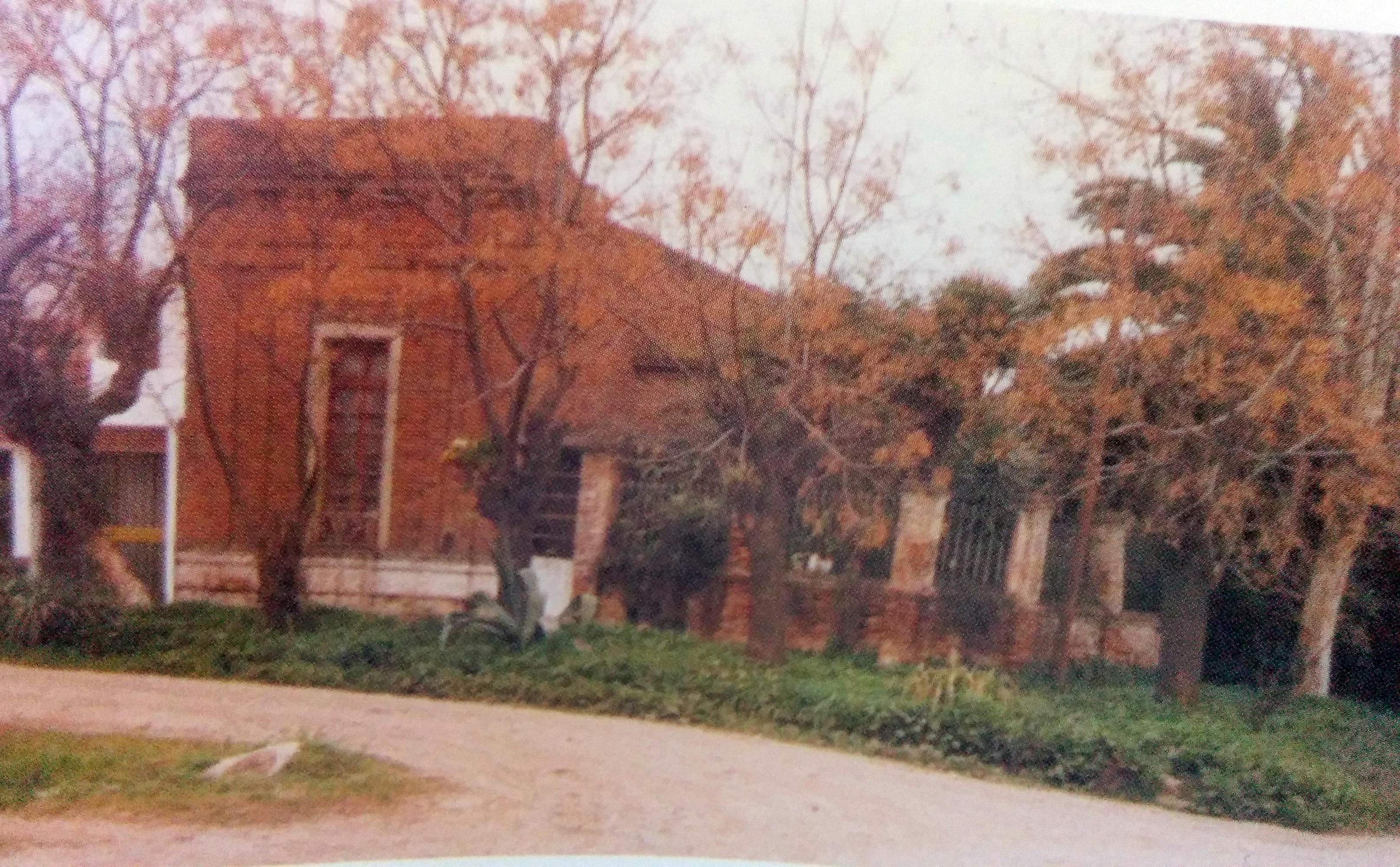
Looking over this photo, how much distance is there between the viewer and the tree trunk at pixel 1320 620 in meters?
4.62

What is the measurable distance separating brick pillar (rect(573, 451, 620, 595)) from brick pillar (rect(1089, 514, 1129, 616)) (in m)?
2.07

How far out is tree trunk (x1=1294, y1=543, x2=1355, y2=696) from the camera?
4.62 m

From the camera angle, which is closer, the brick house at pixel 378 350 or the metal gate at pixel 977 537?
the brick house at pixel 378 350

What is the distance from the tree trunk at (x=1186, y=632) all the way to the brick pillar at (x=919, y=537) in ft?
3.49

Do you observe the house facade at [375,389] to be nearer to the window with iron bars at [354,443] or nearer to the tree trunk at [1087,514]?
the window with iron bars at [354,443]

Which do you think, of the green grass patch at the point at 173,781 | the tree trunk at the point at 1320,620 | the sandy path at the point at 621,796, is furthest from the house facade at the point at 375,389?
the tree trunk at the point at 1320,620

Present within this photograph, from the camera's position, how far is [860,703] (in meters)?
4.45

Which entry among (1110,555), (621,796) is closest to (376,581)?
(621,796)

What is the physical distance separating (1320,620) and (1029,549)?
1.38 metres

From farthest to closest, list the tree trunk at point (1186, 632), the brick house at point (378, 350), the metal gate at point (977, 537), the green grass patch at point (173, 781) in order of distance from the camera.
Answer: the tree trunk at point (1186, 632)
the metal gate at point (977, 537)
the brick house at point (378, 350)
the green grass patch at point (173, 781)

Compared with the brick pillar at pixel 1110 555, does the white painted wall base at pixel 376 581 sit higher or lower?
lower

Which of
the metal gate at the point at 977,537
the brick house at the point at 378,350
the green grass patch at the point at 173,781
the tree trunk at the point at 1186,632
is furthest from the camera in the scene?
the tree trunk at the point at 1186,632

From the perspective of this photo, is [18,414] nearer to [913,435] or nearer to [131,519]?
[131,519]

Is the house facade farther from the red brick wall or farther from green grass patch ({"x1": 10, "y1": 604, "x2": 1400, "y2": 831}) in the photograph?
green grass patch ({"x1": 10, "y1": 604, "x2": 1400, "y2": 831})
